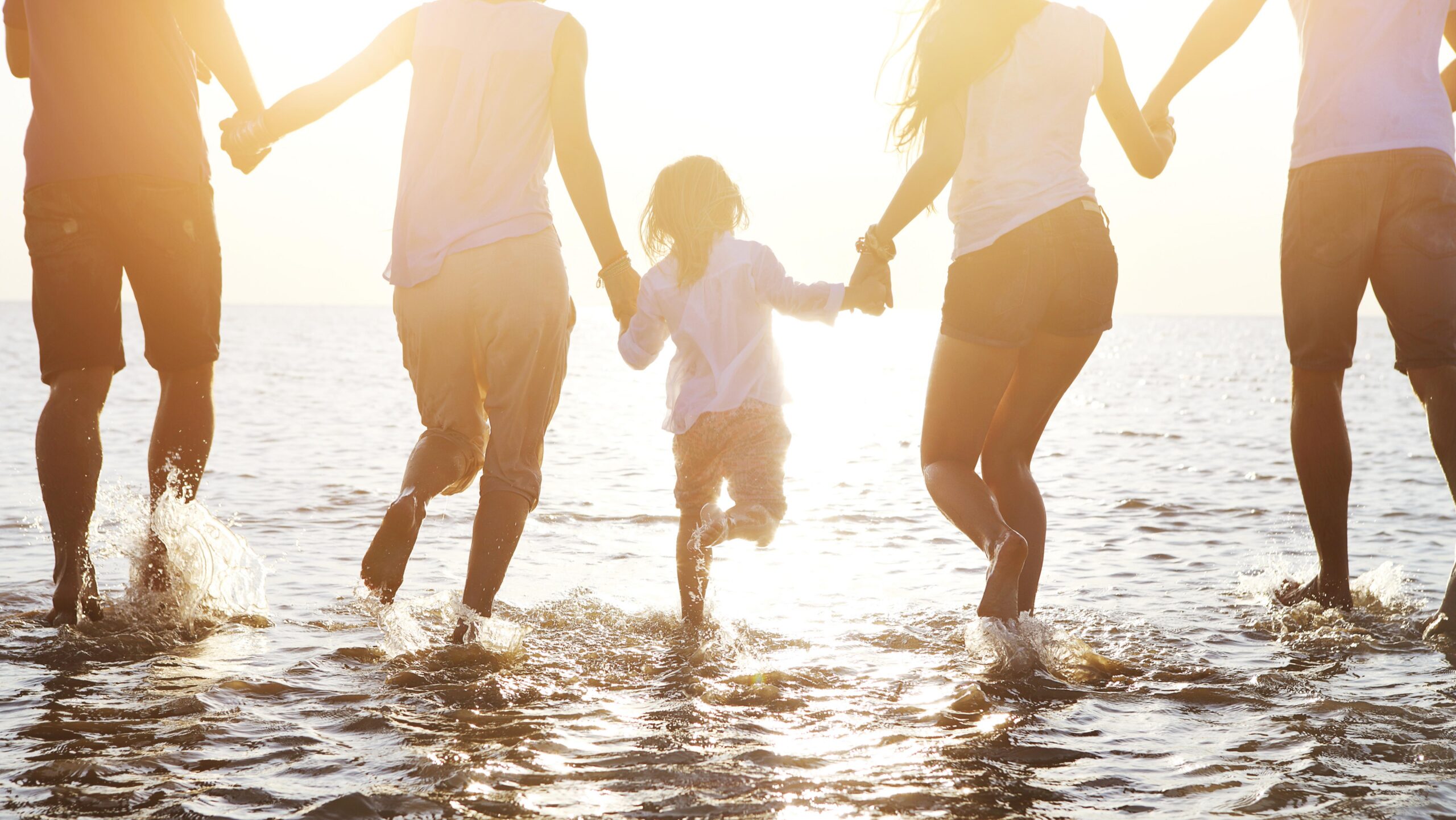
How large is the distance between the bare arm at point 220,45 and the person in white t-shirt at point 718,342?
5.07 ft

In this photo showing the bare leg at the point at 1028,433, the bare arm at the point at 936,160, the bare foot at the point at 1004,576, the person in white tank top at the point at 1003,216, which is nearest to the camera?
the bare foot at the point at 1004,576

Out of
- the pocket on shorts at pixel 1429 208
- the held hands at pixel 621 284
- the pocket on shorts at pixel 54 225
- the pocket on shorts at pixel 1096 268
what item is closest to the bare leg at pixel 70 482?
the pocket on shorts at pixel 54 225

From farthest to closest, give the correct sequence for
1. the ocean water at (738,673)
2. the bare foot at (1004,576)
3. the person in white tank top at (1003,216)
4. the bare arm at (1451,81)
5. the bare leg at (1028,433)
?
the bare arm at (1451,81), the bare leg at (1028,433), the person in white tank top at (1003,216), the bare foot at (1004,576), the ocean water at (738,673)

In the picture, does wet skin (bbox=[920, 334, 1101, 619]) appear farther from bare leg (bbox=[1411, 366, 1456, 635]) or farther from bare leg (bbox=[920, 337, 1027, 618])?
bare leg (bbox=[1411, 366, 1456, 635])

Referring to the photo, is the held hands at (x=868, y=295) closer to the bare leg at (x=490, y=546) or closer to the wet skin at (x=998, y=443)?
the wet skin at (x=998, y=443)

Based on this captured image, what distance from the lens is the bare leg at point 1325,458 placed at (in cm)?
418

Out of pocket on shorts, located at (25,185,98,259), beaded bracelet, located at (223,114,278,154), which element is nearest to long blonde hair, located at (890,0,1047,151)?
beaded bracelet, located at (223,114,278,154)

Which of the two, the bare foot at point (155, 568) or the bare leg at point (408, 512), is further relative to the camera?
the bare foot at point (155, 568)

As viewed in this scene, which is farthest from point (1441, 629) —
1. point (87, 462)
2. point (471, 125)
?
point (87, 462)

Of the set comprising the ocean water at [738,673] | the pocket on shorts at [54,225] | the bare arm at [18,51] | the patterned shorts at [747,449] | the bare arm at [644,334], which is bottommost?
the ocean water at [738,673]

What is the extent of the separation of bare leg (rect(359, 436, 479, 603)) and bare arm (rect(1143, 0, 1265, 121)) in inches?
115

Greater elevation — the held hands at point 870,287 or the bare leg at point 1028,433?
the held hands at point 870,287

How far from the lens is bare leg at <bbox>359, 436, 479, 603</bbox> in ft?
11.3

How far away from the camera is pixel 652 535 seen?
6.62 m
